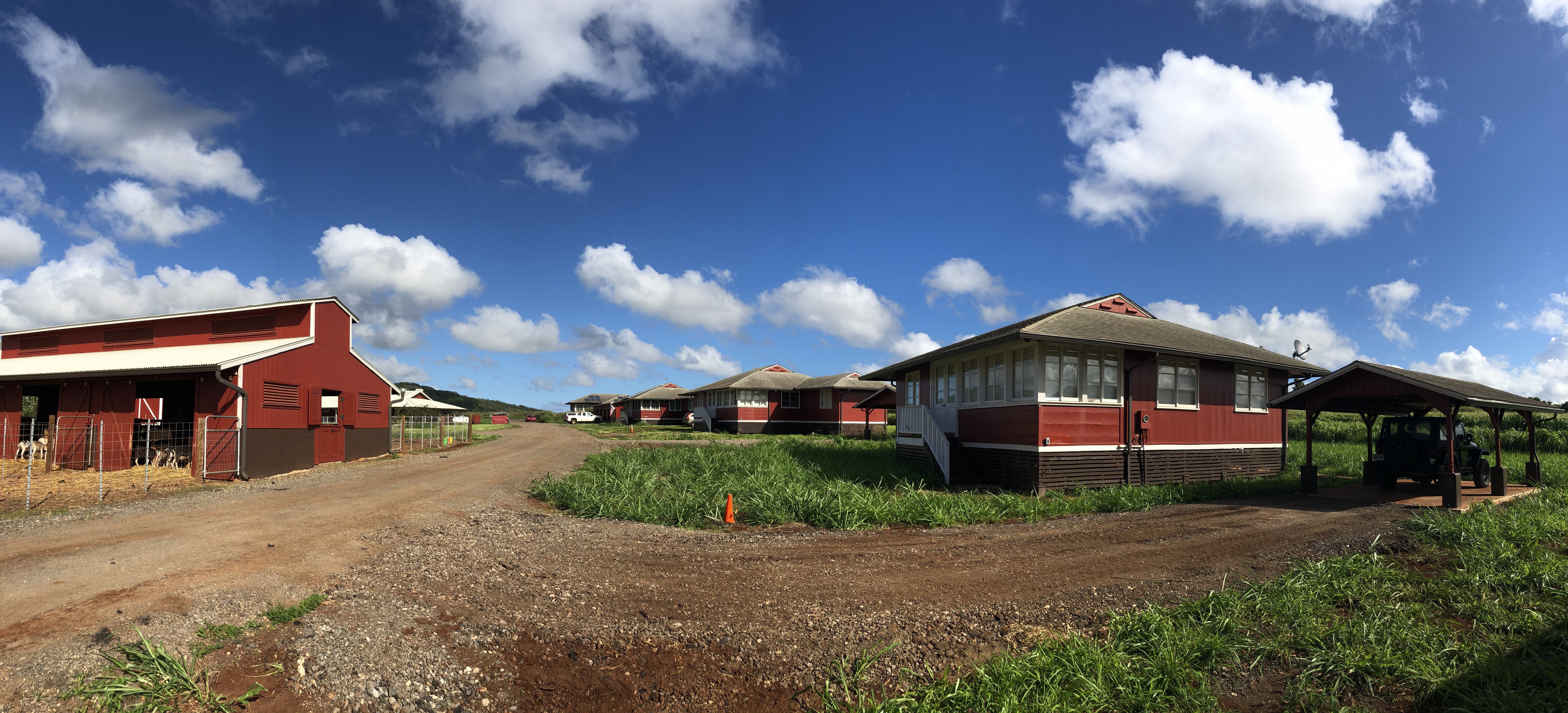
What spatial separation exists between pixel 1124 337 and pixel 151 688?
56.4 ft

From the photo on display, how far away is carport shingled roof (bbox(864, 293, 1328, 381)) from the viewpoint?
15.2m

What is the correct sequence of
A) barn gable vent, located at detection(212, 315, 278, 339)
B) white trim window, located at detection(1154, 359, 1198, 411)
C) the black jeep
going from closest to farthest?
the black jeep
white trim window, located at detection(1154, 359, 1198, 411)
barn gable vent, located at detection(212, 315, 278, 339)

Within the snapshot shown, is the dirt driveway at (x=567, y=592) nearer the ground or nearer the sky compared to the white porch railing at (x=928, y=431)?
nearer the ground

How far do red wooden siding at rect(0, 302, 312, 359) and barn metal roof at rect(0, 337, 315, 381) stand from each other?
185 millimetres

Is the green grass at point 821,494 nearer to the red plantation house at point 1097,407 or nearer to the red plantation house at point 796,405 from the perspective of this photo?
the red plantation house at point 1097,407

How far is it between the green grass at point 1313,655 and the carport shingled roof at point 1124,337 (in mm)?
8044

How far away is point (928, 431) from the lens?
61.2 feet

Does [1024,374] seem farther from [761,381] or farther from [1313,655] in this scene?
[761,381]

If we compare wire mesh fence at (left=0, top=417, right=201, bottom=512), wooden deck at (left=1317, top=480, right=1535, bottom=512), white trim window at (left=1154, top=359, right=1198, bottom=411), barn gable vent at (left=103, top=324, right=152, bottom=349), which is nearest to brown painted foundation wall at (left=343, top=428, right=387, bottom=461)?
wire mesh fence at (left=0, top=417, right=201, bottom=512)

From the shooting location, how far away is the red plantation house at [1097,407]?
15359mm

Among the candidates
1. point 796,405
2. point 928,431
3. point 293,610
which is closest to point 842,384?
point 796,405

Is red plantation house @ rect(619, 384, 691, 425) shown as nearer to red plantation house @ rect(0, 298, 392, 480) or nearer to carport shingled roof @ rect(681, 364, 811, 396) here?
carport shingled roof @ rect(681, 364, 811, 396)

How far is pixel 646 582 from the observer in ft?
25.5

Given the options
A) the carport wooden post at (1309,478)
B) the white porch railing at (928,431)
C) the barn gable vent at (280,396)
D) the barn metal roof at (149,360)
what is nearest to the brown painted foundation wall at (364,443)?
the barn gable vent at (280,396)
